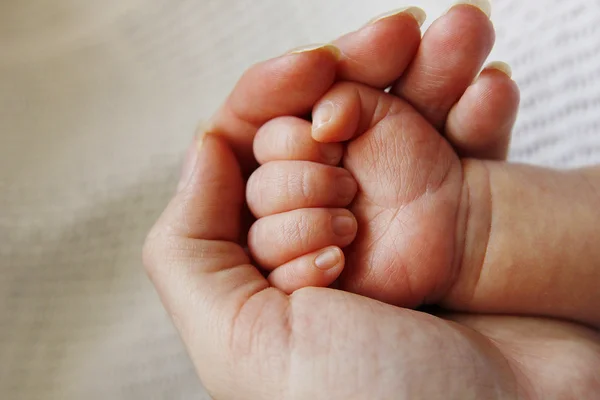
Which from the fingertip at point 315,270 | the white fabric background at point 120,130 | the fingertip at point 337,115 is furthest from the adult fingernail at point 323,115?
the white fabric background at point 120,130

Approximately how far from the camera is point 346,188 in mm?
606

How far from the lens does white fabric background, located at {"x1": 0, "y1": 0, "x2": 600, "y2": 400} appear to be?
79 centimetres

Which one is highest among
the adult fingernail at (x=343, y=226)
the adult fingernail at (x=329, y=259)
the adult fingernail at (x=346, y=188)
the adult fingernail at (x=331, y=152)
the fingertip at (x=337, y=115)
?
the fingertip at (x=337, y=115)

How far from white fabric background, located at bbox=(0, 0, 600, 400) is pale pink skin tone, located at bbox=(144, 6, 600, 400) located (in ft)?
0.61

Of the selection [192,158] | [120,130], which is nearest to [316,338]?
[192,158]

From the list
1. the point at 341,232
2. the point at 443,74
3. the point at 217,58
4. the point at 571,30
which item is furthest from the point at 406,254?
the point at 217,58

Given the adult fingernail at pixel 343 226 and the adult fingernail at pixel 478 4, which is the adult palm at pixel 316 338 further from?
the adult fingernail at pixel 478 4

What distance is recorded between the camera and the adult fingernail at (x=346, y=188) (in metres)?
0.60

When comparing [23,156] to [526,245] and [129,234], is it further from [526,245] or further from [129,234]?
[526,245]

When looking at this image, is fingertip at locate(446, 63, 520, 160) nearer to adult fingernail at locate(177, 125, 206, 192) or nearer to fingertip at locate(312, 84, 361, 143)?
fingertip at locate(312, 84, 361, 143)

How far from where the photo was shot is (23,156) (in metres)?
0.94

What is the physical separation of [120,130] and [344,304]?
1.82 feet

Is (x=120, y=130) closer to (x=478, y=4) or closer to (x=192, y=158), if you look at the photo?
(x=192, y=158)

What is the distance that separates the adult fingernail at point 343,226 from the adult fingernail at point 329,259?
0.06 ft
